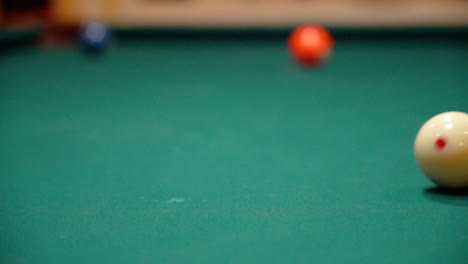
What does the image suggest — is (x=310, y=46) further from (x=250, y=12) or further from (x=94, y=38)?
(x=250, y=12)

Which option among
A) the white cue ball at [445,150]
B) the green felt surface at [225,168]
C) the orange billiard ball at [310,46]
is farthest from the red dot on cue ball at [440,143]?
the orange billiard ball at [310,46]

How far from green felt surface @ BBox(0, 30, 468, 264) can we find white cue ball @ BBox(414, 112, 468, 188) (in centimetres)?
8

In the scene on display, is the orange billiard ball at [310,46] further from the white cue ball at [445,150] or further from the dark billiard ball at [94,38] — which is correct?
the white cue ball at [445,150]

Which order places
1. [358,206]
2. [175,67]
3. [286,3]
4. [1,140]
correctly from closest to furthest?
[358,206]
[1,140]
[175,67]
[286,3]

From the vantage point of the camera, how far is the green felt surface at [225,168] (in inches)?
78.2

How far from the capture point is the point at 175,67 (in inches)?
276

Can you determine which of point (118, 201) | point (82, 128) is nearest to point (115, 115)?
point (82, 128)

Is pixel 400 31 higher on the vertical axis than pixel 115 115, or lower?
higher

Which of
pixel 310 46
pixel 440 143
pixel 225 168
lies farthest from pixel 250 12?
pixel 440 143

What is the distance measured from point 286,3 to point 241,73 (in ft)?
12.8

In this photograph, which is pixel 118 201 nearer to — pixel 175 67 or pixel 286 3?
pixel 175 67

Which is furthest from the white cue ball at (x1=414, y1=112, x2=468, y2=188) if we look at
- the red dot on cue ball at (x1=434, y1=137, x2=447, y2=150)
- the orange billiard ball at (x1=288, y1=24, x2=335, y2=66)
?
the orange billiard ball at (x1=288, y1=24, x2=335, y2=66)

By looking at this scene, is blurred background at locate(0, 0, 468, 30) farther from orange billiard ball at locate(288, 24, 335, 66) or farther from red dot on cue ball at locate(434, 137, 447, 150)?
red dot on cue ball at locate(434, 137, 447, 150)

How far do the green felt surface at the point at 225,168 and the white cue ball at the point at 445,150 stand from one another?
0.08 meters
